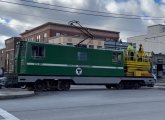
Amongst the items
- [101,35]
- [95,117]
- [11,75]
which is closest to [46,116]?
[95,117]

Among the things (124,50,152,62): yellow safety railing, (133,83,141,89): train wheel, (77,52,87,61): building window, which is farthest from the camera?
(133,83,141,89): train wheel

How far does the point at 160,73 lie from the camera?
62.6m

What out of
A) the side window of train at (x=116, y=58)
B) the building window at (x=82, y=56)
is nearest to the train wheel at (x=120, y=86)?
the side window of train at (x=116, y=58)

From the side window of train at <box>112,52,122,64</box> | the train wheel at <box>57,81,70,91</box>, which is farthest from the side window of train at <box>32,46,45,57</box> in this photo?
the side window of train at <box>112,52,122,64</box>

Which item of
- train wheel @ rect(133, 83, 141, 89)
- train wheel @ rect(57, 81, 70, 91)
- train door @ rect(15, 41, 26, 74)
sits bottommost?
train wheel @ rect(133, 83, 141, 89)

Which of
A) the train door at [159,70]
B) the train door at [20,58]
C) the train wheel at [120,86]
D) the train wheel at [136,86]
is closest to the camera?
the train door at [20,58]

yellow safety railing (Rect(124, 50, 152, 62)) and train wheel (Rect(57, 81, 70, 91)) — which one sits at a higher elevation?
yellow safety railing (Rect(124, 50, 152, 62))

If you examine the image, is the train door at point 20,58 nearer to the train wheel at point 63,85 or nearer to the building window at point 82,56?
the train wheel at point 63,85

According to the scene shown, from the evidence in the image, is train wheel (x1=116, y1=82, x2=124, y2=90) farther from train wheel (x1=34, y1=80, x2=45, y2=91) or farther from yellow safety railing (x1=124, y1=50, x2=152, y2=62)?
train wheel (x1=34, y1=80, x2=45, y2=91)

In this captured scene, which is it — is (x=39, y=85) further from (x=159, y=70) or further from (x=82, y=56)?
(x=159, y=70)

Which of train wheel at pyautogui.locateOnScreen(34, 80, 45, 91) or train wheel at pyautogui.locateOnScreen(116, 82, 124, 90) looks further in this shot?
train wheel at pyautogui.locateOnScreen(116, 82, 124, 90)

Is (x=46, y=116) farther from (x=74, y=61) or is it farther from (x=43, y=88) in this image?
(x=74, y=61)

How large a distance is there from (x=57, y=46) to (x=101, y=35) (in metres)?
61.8

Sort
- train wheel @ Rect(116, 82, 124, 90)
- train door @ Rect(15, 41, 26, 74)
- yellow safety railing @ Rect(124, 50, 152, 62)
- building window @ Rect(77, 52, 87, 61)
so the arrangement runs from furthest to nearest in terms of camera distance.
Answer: yellow safety railing @ Rect(124, 50, 152, 62) → train wheel @ Rect(116, 82, 124, 90) → building window @ Rect(77, 52, 87, 61) → train door @ Rect(15, 41, 26, 74)
